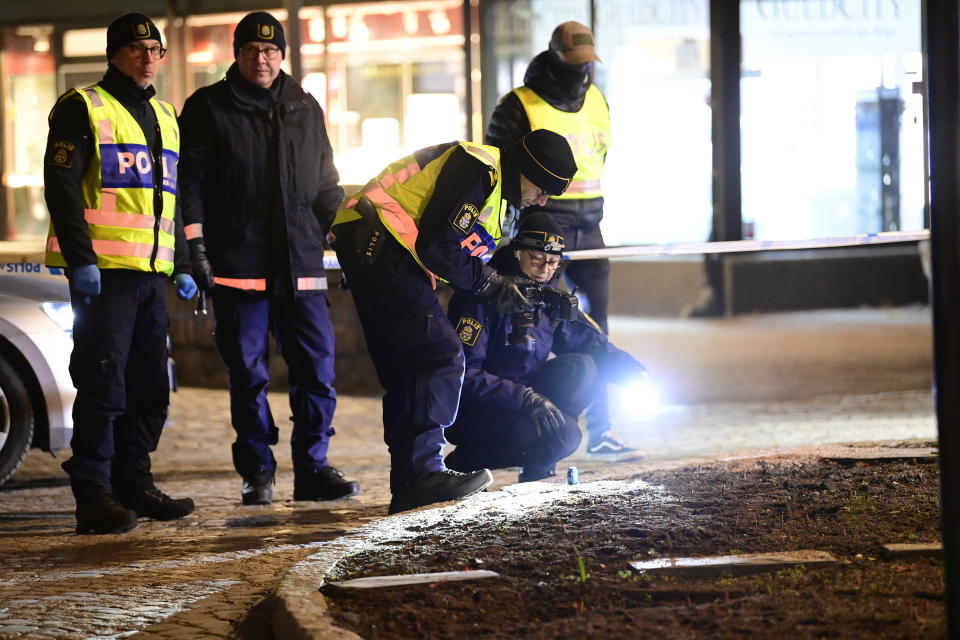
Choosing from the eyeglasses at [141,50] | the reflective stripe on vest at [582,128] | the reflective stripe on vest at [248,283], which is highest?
the eyeglasses at [141,50]

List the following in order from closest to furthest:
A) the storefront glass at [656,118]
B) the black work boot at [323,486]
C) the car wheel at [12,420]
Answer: the black work boot at [323,486]
the car wheel at [12,420]
the storefront glass at [656,118]

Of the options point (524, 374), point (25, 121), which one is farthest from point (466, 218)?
point (25, 121)

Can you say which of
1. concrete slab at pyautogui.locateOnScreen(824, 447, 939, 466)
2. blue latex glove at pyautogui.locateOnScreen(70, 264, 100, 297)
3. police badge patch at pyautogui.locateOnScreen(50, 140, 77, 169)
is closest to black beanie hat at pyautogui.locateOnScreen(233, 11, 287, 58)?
police badge patch at pyautogui.locateOnScreen(50, 140, 77, 169)

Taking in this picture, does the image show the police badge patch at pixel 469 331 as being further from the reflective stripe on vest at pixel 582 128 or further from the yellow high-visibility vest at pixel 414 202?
the reflective stripe on vest at pixel 582 128

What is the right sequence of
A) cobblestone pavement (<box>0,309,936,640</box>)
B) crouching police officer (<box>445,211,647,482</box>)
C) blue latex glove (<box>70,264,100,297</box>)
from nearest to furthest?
cobblestone pavement (<box>0,309,936,640</box>)
blue latex glove (<box>70,264,100,297</box>)
crouching police officer (<box>445,211,647,482</box>)

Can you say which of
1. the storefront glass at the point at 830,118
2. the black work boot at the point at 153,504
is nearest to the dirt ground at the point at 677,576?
the black work boot at the point at 153,504

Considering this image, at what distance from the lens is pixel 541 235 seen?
21.0ft

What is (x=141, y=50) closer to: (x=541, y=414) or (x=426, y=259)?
(x=426, y=259)

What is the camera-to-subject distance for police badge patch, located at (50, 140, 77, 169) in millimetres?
5891

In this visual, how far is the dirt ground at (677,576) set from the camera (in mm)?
3967

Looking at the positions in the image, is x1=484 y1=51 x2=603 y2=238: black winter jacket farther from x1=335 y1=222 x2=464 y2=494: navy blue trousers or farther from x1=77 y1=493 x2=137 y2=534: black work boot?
x1=77 y1=493 x2=137 y2=534: black work boot

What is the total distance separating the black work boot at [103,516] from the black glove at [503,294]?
1.65 m

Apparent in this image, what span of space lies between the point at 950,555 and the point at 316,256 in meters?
3.86

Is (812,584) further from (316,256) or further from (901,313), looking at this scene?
(901,313)
